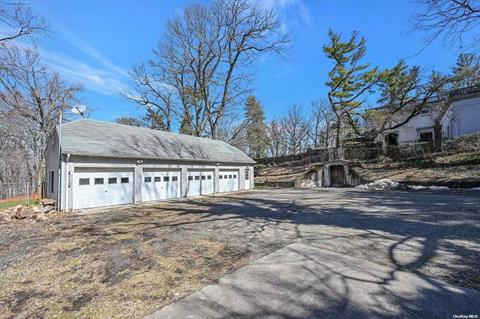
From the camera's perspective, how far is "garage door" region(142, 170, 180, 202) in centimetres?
1413

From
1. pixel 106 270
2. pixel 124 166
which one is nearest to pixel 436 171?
pixel 124 166

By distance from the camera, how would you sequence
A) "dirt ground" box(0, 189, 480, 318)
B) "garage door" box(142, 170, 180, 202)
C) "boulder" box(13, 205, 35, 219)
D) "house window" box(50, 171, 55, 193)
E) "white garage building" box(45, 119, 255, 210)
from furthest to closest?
"garage door" box(142, 170, 180, 202) → "house window" box(50, 171, 55, 193) → "white garage building" box(45, 119, 255, 210) → "boulder" box(13, 205, 35, 219) → "dirt ground" box(0, 189, 480, 318)

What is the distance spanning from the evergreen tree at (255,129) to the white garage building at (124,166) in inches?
454

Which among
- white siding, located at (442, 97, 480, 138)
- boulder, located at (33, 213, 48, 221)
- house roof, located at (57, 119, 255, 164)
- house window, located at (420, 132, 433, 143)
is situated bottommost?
boulder, located at (33, 213, 48, 221)

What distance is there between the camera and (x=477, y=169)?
51.0ft

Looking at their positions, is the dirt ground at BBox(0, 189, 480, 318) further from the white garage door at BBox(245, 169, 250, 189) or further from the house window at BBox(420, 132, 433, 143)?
the house window at BBox(420, 132, 433, 143)

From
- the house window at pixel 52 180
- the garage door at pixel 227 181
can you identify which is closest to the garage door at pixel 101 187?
the house window at pixel 52 180

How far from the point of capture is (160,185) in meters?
15.0

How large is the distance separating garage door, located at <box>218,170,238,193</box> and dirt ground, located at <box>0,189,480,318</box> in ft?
33.1

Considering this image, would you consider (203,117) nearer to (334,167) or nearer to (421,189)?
(334,167)

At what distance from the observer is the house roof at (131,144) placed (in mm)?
11828

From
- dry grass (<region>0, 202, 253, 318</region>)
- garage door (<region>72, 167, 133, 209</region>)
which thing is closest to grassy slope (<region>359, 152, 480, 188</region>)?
dry grass (<region>0, 202, 253, 318</region>)

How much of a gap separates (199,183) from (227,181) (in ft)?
11.0

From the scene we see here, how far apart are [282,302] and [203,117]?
2679 centimetres
